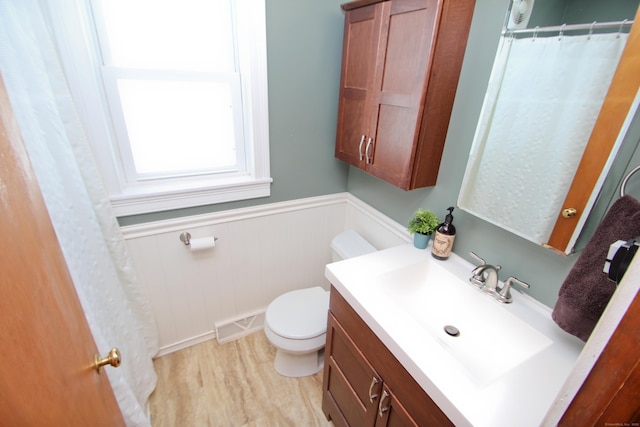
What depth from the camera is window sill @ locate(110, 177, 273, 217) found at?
4.43 feet

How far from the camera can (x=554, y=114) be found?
858mm

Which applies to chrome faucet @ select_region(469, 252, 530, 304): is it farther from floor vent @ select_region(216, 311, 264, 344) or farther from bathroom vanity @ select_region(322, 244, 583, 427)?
floor vent @ select_region(216, 311, 264, 344)

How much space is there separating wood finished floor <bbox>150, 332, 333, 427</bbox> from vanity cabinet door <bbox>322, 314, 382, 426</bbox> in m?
0.22

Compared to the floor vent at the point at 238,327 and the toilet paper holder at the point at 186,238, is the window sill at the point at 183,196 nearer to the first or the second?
the toilet paper holder at the point at 186,238

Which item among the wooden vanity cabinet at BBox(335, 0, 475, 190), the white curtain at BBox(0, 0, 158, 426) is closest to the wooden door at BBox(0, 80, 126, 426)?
the white curtain at BBox(0, 0, 158, 426)

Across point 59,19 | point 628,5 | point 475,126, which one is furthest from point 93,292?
point 628,5

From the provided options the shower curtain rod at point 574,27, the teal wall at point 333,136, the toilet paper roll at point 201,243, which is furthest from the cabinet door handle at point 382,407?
the shower curtain rod at point 574,27

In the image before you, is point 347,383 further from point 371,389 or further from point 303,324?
point 303,324

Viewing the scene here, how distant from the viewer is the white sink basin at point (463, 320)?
3.04ft

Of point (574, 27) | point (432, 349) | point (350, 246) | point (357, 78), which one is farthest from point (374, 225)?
point (574, 27)

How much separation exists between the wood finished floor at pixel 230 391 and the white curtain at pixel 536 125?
1.34 metres

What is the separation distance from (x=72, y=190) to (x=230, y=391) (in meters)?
1.27

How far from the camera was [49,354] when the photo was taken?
1.68 feet

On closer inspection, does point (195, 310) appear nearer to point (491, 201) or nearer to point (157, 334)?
point (157, 334)
